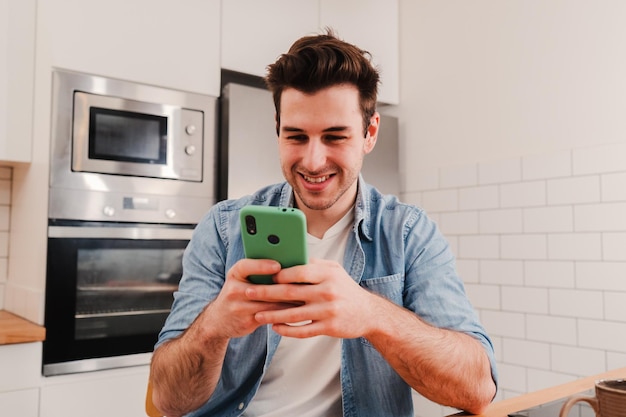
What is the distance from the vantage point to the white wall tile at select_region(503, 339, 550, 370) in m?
2.10

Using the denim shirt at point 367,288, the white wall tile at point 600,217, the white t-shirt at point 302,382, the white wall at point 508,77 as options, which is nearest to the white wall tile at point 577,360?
the white wall tile at point 600,217

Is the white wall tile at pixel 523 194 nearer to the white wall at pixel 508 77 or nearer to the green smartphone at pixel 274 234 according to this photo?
the white wall at pixel 508 77

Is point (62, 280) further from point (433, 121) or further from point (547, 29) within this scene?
point (547, 29)

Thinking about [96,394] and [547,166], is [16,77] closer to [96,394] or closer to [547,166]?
[96,394]

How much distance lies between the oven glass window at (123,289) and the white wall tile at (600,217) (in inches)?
57.8

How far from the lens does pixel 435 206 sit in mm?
2562

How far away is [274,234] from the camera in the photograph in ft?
2.46

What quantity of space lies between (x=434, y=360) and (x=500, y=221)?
142 centimetres

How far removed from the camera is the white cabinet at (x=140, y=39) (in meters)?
1.82

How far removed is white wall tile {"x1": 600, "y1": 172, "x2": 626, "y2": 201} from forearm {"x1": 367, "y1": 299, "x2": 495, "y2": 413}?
118cm

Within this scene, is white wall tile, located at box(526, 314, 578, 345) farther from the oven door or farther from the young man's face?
the oven door

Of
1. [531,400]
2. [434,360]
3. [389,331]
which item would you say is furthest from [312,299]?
[531,400]

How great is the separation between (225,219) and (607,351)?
143 centimetres

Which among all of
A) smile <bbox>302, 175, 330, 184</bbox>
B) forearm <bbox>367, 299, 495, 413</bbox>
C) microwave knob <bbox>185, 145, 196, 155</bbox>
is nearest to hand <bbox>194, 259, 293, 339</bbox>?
forearm <bbox>367, 299, 495, 413</bbox>
